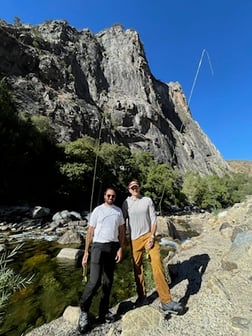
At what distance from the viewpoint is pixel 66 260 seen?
34.7 feet

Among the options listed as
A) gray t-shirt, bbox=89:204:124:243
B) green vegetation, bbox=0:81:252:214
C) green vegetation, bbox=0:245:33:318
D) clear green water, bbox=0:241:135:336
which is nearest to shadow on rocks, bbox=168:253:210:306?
clear green water, bbox=0:241:135:336

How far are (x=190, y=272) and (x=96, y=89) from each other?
8269 centimetres

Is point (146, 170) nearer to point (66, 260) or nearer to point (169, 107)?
point (66, 260)

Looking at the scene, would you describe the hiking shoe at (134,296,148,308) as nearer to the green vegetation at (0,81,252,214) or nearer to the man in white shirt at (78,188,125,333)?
the man in white shirt at (78,188,125,333)

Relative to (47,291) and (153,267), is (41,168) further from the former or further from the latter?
(153,267)

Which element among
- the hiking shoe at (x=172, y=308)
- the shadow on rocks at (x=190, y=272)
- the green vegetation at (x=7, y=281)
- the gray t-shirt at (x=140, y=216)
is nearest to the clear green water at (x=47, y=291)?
the shadow on rocks at (x=190, y=272)

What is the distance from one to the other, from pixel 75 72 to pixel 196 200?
50.0 meters

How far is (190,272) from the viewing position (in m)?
6.96

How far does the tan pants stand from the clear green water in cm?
145

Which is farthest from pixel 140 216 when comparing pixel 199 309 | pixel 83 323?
pixel 83 323

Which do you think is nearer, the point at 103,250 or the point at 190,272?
the point at 103,250

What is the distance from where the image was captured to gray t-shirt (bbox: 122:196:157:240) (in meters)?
5.12

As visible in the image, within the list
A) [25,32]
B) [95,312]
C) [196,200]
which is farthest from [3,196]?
[25,32]

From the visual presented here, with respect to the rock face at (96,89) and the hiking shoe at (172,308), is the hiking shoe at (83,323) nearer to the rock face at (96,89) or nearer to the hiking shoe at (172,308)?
the hiking shoe at (172,308)
